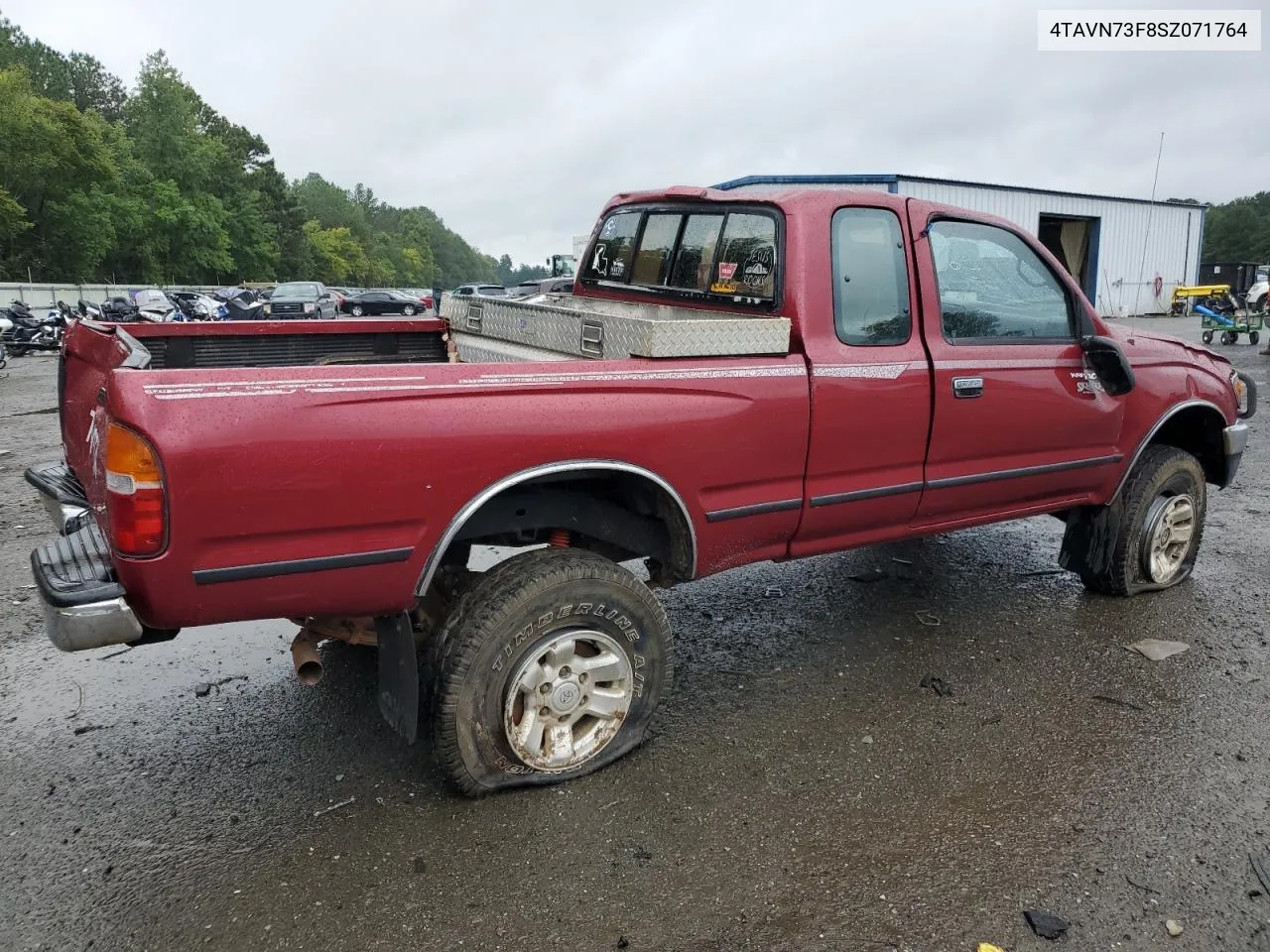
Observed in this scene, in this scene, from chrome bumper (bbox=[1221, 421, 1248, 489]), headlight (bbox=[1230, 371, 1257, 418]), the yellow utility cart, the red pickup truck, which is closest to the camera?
the red pickup truck

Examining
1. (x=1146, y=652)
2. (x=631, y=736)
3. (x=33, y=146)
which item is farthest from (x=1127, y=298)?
(x=33, y=146)

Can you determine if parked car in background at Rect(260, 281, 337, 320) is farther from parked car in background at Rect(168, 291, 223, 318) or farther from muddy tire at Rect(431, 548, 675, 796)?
muddy tire at Rect(431, 548, 675, 796)

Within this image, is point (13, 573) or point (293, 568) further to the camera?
point (13, 573)

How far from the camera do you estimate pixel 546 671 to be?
9.74 ft

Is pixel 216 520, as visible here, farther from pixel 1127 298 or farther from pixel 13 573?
pixel 1127 298

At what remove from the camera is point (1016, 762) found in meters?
3.23

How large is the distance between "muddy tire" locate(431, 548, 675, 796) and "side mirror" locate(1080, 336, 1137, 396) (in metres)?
2.50

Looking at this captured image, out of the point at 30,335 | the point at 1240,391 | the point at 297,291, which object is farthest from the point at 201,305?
the point at 1240,391

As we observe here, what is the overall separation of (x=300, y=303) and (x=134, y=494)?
29.7m

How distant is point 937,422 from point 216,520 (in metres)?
2.71

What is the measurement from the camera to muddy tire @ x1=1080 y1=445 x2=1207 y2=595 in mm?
4602

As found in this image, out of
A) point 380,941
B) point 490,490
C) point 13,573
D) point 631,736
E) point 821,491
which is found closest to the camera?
point 380,941

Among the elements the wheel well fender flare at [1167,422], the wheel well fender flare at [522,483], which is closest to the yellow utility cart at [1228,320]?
Answer: the wheel well fender flare at [1167,422]

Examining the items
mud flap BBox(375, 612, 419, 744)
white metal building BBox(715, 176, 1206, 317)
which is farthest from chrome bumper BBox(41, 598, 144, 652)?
white metal building BBox(715, 176, 1206, 317)
